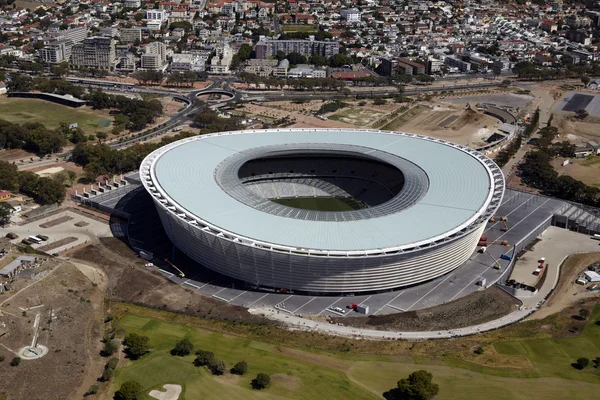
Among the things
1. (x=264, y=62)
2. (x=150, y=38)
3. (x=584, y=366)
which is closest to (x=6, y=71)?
(x=150, y=38)

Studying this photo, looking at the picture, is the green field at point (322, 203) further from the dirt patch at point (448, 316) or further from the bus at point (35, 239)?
the bus at point (35, 239)

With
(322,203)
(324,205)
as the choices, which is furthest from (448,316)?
(322,203)

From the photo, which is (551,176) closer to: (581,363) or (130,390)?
(581,363)

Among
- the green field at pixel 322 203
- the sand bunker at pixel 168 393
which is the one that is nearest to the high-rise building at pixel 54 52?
the green field at pixel 322 203

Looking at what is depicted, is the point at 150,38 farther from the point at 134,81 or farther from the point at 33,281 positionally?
the point at 33,281

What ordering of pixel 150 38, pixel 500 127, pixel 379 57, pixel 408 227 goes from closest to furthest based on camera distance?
pixel 408 227, pixel 500 127, pixel 379 57, pixel 150 38

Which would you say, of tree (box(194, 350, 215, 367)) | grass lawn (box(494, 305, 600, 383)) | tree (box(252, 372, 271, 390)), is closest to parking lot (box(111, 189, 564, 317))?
grass lawn (box(494, 305, 600, 383))

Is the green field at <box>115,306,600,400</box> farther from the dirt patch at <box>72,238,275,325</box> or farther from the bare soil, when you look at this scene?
the bare soil
